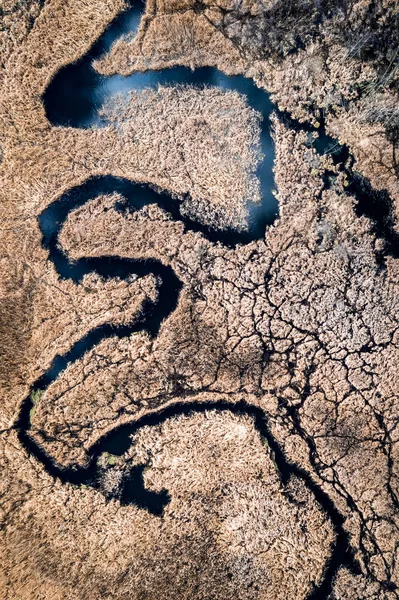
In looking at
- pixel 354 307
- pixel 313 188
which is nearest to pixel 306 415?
pixel 354 307

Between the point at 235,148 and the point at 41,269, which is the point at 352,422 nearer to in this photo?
the point at 235,148

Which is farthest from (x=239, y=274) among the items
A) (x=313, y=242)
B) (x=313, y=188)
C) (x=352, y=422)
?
(x=352, y=422)

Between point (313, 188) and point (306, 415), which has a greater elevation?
point (313, 188)

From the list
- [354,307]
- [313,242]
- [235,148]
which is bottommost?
[354,307]

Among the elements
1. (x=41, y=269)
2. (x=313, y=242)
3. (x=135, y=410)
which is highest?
(x=313, y=242)

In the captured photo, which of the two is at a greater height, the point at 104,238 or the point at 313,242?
the point at 313,242

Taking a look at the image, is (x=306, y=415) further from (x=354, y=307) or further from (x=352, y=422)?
(x=354, y=307)
